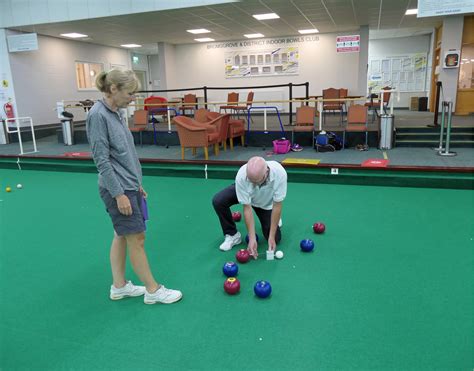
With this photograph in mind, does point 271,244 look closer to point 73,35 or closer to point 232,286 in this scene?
point 232,286

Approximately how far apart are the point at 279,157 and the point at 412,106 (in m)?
8.81

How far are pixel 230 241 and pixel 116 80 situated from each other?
162cm

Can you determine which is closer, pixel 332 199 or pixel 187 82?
pixel 332 199

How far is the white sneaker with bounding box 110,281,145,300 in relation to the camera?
2.35 m

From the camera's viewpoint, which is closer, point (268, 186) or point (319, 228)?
point (268, 186)

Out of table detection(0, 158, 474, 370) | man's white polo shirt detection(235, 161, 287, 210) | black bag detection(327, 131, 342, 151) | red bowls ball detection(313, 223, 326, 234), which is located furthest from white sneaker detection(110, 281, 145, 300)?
black bag detection(327, 131, 342, 151)

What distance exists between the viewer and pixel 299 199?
4.36 metres

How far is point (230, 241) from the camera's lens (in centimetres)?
Result: 306

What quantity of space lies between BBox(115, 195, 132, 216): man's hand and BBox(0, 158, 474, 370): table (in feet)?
2.11

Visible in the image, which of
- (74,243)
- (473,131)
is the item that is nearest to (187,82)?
(473,131)

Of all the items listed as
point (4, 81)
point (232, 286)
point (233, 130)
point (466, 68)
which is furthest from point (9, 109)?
point (466, 68)

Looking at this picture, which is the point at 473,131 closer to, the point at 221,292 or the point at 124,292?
the point at 221,292

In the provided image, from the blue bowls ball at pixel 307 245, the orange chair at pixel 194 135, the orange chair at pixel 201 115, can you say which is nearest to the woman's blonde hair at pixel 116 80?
the blue bowls ball at pixel 307 245

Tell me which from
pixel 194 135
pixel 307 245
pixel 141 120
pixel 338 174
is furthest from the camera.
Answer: pixel 141 120
